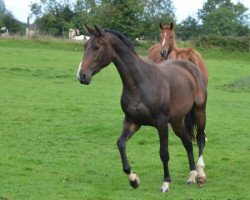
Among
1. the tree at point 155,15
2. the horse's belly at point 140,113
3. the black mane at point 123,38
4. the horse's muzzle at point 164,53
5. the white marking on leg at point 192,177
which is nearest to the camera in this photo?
the horse's belly at point 140,113

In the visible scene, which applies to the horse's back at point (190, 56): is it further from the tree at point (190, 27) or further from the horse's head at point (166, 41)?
the tree at point (190, 27)

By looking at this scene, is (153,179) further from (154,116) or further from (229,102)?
(229,102)

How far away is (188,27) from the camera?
300 ft

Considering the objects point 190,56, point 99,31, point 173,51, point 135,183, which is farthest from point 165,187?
point 173,51

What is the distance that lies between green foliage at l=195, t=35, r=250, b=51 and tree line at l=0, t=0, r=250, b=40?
4.80 metres

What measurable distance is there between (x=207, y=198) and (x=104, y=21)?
47716 millimetres

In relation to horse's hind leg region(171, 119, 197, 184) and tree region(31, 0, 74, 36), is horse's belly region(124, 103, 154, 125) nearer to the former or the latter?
horse's hind leg region(171, 119, 197, 184)

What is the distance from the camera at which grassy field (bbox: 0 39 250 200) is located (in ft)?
27.7

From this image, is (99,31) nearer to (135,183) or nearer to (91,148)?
(135,183)

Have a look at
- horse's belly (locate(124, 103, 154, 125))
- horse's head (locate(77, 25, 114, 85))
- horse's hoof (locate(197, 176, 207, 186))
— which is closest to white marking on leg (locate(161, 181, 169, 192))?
horse's hoof (locate(197, 176, 207, 186))

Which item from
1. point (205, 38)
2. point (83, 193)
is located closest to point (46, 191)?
point (83, 193)

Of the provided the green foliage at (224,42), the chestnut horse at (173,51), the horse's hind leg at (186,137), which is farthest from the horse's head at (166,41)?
the green foliage at (224,42)

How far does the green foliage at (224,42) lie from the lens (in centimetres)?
5177

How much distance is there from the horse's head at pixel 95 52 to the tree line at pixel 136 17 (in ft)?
13.4
